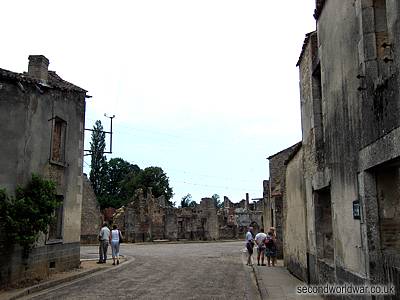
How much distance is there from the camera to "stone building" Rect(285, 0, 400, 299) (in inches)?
232

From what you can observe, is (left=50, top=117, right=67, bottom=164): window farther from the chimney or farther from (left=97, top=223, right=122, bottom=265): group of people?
(left=97, top=223, right=122, bottom=265): group of people

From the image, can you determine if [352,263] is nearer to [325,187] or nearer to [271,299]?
[325,187]

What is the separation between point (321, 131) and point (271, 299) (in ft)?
14.0

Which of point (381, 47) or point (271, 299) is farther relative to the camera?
point (271, 299)

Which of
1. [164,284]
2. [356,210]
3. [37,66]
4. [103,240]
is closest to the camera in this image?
[356,210]

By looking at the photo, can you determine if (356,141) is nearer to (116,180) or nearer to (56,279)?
(56,279)

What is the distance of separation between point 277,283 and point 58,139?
30.7 ft

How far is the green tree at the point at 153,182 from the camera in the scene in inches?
2881

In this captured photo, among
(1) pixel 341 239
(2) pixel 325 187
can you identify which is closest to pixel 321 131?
(2) pixel 325 187

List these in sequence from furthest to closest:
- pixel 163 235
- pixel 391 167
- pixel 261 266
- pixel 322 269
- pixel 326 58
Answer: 1. pixel 163 235
2. pixel 261 266
3. pixel 322 269
4. pixel 326 58
5. pixel 391 167

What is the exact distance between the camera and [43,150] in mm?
14383

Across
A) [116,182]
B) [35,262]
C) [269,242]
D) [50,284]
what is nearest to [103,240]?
[35,262]

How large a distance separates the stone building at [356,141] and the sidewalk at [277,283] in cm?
86

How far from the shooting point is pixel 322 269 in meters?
9.95
